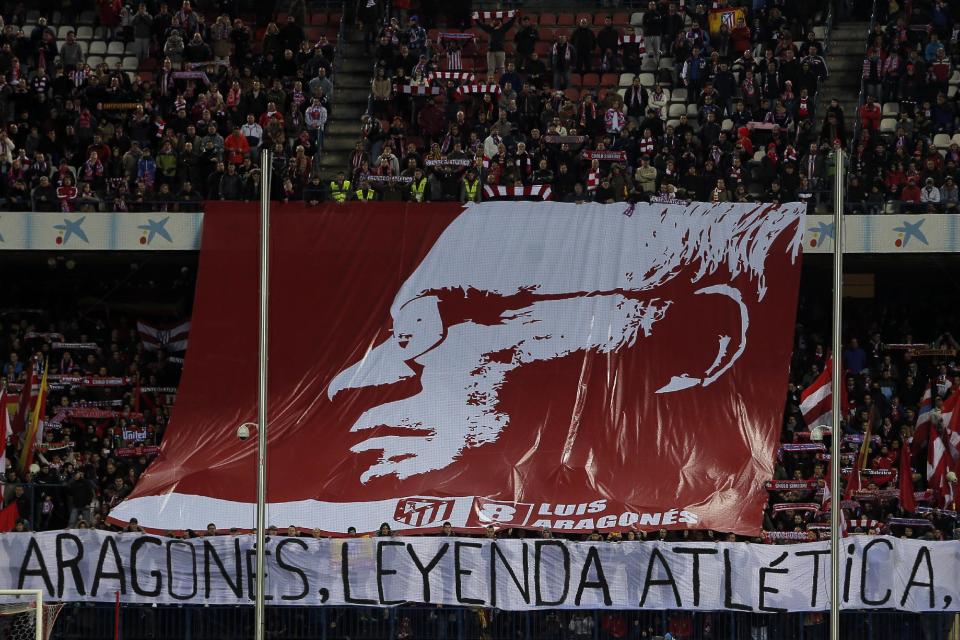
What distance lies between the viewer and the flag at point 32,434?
102ft

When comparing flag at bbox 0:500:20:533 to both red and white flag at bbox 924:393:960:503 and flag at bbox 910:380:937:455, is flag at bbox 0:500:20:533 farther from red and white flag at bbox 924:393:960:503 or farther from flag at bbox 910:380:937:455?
flag at bbox 910:380:937:455

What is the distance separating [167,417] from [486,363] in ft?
19.8

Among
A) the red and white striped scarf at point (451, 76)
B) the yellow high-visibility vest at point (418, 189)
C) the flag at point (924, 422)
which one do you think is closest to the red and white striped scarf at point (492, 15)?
the red and white striped scarf at point (451, 76)

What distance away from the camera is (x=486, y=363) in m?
31.8

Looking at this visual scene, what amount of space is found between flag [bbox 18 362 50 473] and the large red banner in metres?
2.18

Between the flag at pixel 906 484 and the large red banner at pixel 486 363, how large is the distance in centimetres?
213

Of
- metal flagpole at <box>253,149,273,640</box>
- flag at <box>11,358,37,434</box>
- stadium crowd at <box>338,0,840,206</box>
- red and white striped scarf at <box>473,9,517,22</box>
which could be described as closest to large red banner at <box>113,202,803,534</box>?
stadium crowd at <box>338,0,840,206</box>

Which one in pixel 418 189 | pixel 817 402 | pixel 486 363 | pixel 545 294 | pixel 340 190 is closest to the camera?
pixel 817 402

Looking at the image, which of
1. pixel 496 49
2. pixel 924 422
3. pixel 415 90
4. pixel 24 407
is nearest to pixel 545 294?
pixel 415 90

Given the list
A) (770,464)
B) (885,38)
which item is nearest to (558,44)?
(885,38)

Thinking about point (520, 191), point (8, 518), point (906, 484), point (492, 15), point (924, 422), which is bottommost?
point (8, 518)

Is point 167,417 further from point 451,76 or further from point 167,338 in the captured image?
point 451,76

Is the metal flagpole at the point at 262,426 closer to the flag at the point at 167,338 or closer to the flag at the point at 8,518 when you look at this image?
the flag at the point at 8,518

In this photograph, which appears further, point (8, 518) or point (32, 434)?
point (32, 434)
